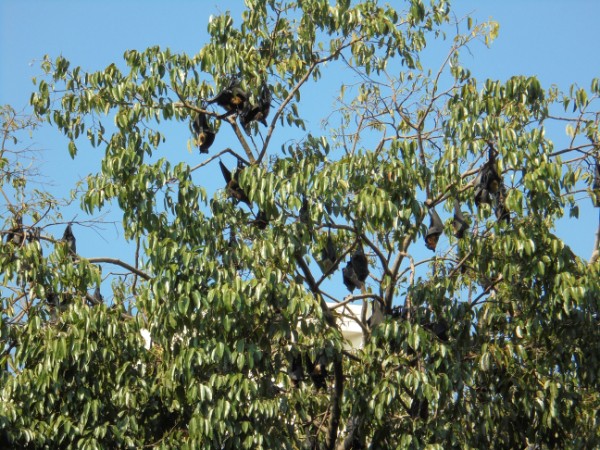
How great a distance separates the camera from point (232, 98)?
27.0 ft

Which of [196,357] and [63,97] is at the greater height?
[63,97]

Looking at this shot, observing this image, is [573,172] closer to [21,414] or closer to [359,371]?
[359,371]

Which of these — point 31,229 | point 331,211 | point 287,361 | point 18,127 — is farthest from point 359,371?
point 18,127

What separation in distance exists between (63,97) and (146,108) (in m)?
0.70

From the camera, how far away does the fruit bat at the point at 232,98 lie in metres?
8.19

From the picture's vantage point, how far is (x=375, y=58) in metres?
8.86

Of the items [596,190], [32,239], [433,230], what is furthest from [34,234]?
[596,190]

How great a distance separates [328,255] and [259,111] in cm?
113

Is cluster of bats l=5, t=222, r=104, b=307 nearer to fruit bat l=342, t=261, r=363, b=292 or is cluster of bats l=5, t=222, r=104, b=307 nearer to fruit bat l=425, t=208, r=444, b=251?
fruit bat l=342, t=261, r=363, b=292

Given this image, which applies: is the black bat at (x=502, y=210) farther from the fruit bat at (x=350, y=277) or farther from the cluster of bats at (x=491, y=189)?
the fruit bat at (x=350, y=277)

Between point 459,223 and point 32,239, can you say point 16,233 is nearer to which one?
point 32,239

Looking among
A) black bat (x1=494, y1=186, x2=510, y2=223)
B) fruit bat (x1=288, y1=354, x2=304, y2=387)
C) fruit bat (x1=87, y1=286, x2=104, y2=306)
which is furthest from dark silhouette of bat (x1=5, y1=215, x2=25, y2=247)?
black bat (x1=494, y1=186, x2=510, y2=223)

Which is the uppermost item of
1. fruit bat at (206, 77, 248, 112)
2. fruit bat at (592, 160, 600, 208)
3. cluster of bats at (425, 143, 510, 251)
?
fruit bat at (206, 77, 248, 112)

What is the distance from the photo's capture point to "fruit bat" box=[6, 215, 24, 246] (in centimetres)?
812
